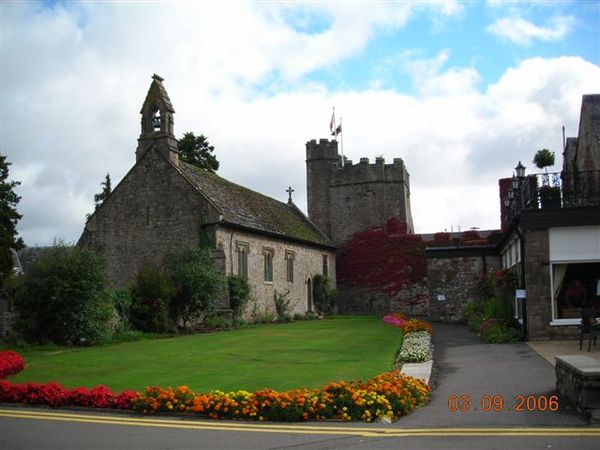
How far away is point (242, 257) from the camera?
35.5m

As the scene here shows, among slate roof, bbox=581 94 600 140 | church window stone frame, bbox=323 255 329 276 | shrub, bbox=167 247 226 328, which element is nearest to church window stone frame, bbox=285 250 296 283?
church window stone frame, bbox=323 255 329 276

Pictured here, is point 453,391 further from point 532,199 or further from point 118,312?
point 118,312

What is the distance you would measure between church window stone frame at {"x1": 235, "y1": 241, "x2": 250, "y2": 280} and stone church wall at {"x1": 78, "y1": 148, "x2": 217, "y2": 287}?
248 centimetres

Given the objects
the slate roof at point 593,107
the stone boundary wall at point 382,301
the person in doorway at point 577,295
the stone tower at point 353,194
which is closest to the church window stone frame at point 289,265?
the stone boundary wall at point 382,301

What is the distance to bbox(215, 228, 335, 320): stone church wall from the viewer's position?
34.3m

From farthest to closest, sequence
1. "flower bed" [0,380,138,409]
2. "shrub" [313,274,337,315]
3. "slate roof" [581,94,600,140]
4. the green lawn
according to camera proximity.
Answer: "shrub" [313,274,337,315] < "slate roof" [581,94,600,140] < the green lawn < "flower bed" [0,380,138,409]

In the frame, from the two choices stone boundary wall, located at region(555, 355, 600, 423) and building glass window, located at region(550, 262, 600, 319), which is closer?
stone boundary wall, located at region(555, 355, 600, 423)

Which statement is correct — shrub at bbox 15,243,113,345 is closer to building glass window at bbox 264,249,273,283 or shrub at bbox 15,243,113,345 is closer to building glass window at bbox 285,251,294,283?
building glass window at bbox 264,249,273,283

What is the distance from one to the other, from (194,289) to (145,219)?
7.40m

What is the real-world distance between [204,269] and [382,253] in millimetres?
24893

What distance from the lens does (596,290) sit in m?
21.1

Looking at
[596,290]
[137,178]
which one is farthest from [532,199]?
[137,178]

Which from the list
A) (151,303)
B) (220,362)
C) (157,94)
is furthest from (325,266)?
(220,362)
